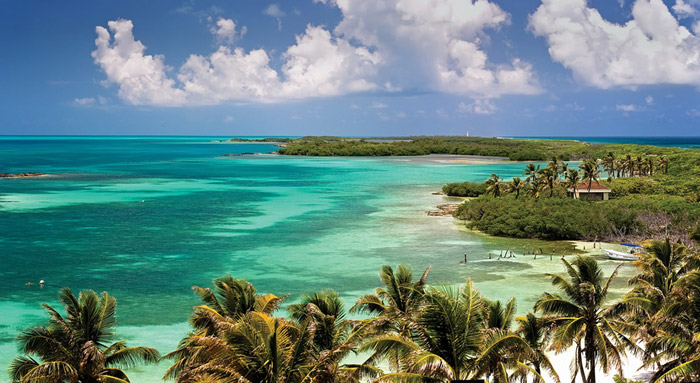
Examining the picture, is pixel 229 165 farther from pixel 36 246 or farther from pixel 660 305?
pixel 660 305

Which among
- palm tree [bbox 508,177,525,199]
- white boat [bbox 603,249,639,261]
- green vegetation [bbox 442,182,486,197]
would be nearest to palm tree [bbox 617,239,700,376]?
white boat [bbox 603,249,639,261]

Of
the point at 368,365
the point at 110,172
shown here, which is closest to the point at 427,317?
the point at 368,365

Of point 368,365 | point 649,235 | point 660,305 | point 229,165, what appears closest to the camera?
point 368,365

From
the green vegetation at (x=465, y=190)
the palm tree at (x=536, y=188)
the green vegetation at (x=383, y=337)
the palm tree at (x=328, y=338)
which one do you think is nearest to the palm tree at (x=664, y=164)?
the green vegetation at (x=465, y=190)

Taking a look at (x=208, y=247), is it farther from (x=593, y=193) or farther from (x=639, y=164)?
(x=639, y=164)

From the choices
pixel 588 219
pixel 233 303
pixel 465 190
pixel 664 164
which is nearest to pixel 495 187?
pixel 465 190

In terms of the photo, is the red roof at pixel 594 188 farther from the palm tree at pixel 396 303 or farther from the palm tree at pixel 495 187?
the palm tree at pixel 396 303
